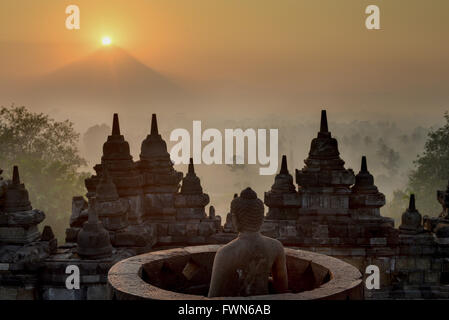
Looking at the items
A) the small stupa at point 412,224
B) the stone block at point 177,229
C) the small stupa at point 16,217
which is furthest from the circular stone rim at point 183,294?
the small stupa at point 412,224

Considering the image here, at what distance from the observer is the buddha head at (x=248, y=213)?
605 cm

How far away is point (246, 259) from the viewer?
233 inches

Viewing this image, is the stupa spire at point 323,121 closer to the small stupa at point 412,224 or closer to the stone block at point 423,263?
the small stupa at point 412,224

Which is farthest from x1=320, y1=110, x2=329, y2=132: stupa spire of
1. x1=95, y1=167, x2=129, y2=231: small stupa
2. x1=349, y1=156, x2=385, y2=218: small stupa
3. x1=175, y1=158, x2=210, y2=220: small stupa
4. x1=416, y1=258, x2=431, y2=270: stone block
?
x1=95, y1=167, x2=129, y2=231: small stupa

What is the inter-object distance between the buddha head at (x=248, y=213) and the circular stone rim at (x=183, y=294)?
0.89m

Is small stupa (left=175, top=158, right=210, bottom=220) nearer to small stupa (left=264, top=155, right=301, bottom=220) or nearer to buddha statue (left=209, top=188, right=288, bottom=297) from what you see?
small stupa (left=264, top=155, right=301, bottom=220)

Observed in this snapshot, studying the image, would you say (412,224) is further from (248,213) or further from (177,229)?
(248,213)

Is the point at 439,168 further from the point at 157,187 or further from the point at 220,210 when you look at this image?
the point at 220,210

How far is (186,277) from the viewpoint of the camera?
23.9 ft

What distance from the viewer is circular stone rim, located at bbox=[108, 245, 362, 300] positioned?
216 inches

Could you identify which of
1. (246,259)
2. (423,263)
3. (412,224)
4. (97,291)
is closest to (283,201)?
(412,224)

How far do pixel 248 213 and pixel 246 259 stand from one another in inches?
19.4

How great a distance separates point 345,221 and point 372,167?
8215 cm
